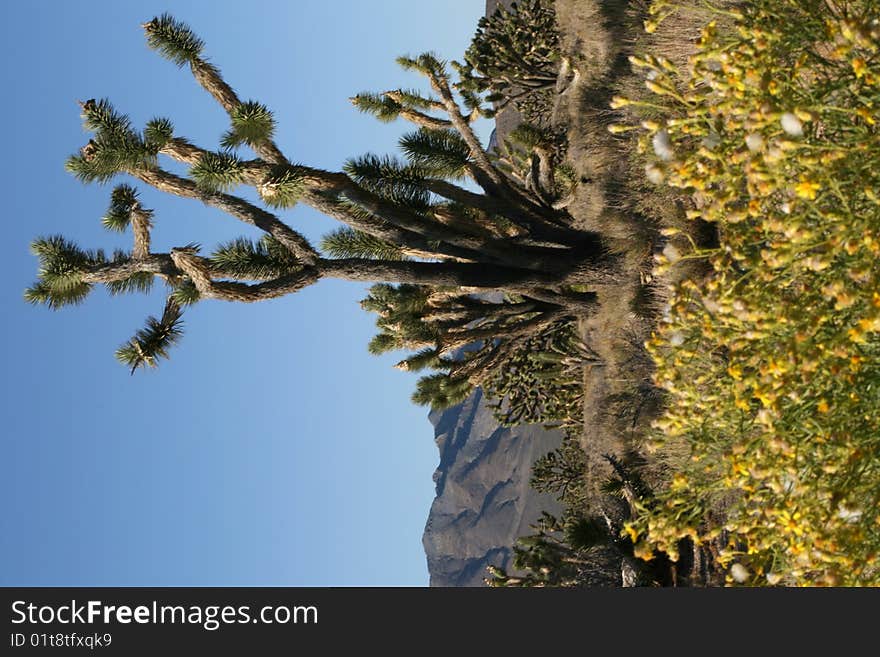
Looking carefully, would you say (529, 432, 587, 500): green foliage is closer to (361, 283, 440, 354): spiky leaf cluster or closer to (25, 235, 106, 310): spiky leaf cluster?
(361, 283, 440, 354): spiky leaf cluster

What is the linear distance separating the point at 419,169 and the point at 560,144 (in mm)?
2141

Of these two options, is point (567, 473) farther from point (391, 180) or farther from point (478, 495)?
point (478, 495)

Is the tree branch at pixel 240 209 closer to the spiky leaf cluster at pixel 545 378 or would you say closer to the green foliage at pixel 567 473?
the spiky leaf cluster at pixel 545 378

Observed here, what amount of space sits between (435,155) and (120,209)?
3.57 m

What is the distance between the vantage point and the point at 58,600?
4.82m

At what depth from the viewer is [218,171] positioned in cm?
746

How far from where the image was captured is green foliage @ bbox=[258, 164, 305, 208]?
24.6ft

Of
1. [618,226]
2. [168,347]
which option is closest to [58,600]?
[168,347]

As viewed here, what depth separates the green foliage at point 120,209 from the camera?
8.76 metres

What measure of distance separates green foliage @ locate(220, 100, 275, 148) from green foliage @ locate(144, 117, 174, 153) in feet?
1.95

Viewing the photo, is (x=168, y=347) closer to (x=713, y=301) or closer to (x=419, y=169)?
(x=419, y=169)

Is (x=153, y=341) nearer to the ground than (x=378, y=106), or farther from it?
→ nearer to the ground

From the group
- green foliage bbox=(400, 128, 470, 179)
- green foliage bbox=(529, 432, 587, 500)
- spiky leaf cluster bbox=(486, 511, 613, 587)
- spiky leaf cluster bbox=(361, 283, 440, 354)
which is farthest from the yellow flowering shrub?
green foliage bbox=(529, 432, 587, 500)

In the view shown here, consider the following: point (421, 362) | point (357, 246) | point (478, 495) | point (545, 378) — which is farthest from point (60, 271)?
point (478, 495)
